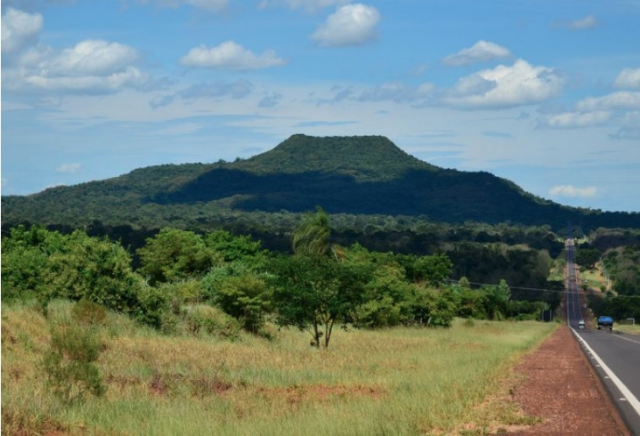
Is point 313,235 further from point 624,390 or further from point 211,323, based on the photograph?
point 624,390

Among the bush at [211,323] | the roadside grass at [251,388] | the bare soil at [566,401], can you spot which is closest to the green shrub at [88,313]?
the roadside grass at [251,388]

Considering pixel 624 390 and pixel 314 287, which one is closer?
pixel 624 390

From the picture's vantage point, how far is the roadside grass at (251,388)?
14.3 metres

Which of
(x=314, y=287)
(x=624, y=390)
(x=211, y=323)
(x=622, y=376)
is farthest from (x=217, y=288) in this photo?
(x=624, y=390)

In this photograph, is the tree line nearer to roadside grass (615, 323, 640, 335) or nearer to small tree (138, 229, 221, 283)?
small tree (138, 229, 221, 283)

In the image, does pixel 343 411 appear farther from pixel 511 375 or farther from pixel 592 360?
pixel 592 360

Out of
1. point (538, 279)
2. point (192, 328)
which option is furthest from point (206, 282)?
point (538, 279)

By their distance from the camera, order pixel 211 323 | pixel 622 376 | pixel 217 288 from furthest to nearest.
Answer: pixel 217 288
pixel 211 323
pixel 622 376

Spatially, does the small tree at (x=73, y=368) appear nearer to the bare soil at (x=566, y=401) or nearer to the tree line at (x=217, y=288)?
the bare soil at (x=566, y=401)

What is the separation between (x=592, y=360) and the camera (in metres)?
Result: 29.1

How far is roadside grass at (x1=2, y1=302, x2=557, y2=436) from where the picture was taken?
14.3 meters

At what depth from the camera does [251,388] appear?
20578mm

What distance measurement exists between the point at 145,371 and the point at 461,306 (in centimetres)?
6814

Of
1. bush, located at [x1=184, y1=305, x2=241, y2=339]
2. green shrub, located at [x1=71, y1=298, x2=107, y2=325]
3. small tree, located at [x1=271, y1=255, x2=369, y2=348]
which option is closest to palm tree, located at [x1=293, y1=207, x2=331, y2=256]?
bush, located at [x1=184, y1=305, x2=241, y2=339]
